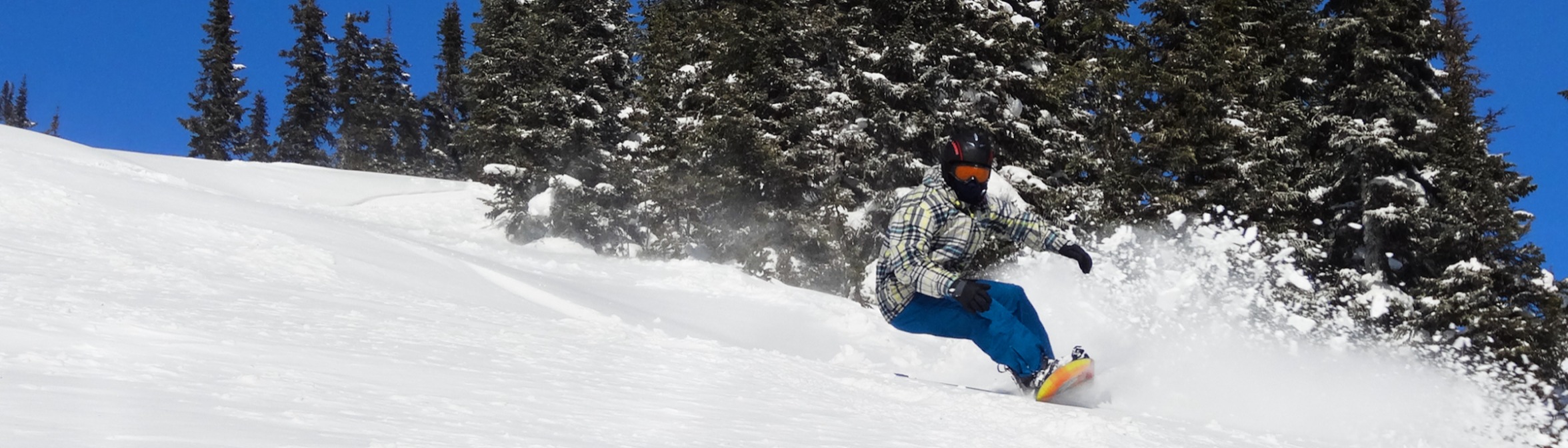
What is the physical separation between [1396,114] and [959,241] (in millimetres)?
14438

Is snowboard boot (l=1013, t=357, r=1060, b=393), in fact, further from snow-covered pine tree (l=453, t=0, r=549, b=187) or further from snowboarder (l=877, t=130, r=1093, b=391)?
snow-covered pine tree (l=453, t=0, r=549, b=187)

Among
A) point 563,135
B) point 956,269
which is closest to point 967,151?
point 956,269

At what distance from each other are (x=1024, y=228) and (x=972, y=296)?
1.26 meters

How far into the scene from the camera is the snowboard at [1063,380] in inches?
225

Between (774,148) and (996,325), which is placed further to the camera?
(774,148)

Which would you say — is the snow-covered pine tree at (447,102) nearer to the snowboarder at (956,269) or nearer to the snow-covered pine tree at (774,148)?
the snow-covered pine tree at (774,148)

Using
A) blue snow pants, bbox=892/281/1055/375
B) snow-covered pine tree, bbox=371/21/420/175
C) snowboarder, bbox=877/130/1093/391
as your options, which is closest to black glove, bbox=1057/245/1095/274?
snowboarder, bbox=877/130/1093/391

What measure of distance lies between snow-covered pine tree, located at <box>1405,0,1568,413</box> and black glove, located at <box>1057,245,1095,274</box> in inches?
462

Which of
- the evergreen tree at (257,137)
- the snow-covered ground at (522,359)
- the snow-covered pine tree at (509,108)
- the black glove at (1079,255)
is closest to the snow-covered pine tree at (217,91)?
the evergreen tree at (257,137)

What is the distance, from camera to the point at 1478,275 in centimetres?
1578

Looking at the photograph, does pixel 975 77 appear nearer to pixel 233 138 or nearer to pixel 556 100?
pixel 556 100

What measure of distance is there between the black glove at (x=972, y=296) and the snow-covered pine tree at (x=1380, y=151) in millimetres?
12855

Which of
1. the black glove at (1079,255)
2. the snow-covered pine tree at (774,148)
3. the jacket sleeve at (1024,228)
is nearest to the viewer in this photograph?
the black glove at (1079,255)

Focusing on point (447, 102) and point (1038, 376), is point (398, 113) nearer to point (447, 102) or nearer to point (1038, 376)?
point (447, 102)
